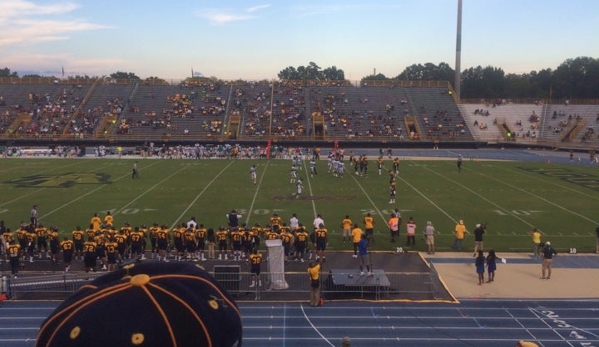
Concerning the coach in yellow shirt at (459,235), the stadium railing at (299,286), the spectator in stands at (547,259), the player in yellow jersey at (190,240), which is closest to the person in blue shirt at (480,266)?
the stadium railing at (299,286)

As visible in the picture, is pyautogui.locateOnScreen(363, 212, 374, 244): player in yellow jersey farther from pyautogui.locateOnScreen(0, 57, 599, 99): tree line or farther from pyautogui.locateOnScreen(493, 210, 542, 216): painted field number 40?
pyautogui.locateOnScreen(0, 57, 599, 99): tree line

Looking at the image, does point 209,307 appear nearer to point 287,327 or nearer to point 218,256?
point 287,327

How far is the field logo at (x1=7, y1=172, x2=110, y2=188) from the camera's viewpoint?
97.1 ft

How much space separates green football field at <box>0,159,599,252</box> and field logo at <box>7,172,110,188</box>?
2.1 inches

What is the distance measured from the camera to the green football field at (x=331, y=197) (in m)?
20.7

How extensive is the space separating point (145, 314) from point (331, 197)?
79.3 ft

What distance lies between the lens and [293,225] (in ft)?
58.6

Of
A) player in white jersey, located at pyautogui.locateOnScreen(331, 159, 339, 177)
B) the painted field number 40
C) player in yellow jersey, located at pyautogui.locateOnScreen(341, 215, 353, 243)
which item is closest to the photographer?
player in yellow jersey, located at pyautogui.locateOnScreen(341, 215, 353, 243)

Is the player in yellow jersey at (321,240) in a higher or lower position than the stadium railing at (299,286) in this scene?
higher

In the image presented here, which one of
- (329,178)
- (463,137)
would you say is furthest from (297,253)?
(463,137)

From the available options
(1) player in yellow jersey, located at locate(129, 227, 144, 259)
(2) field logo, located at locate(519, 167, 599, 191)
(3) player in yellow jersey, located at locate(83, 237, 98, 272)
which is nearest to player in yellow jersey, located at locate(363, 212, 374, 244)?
(1) player in yellow jersey, located at locate(129, 227, 144, 259)

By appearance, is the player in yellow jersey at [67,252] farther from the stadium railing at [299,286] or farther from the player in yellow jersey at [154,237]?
the player in yellow jersey at [154,237]

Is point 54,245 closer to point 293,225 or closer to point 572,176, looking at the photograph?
point 293,225

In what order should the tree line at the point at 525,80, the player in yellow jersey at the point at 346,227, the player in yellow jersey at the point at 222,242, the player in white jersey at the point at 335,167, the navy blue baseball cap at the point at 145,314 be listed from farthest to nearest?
the tree line at the point at 525,80, the player in white jersey at the point at 335,167, the player in yellow jersey at the point at 346,227, the player in yellow jersey at the point at 222,242, the navy blue baseball cap at the point at 145,314
